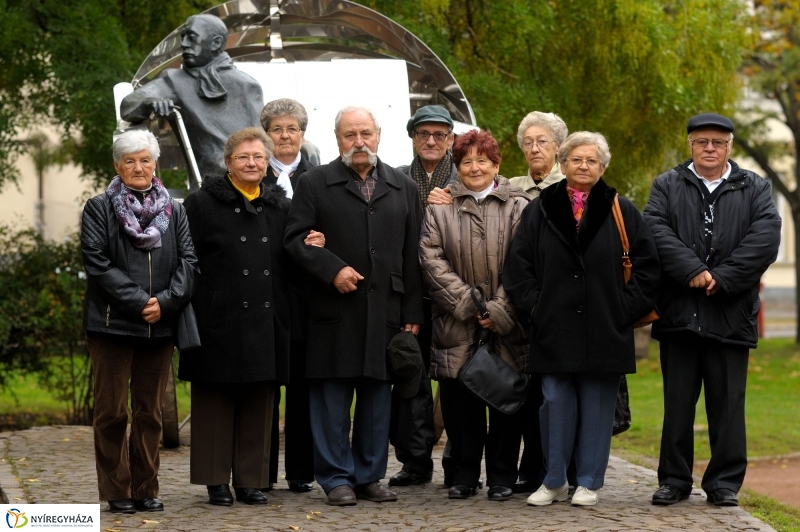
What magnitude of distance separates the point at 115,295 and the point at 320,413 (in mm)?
1289

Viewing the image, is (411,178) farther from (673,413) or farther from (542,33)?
(542,33)

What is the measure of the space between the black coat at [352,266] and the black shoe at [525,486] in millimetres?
1071

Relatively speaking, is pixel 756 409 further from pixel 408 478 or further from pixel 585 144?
pixel 585 144

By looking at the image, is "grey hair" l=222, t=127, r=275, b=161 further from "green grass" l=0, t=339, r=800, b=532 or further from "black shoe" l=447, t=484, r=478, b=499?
"green grass" l=0, t=339, r=800, b=532

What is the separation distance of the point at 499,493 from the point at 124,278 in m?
2.27

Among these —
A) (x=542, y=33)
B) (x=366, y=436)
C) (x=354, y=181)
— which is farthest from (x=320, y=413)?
(x=542, y=33)

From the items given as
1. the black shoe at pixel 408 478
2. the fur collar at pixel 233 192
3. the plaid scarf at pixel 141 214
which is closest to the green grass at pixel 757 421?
the black shoe at pixel 408 478

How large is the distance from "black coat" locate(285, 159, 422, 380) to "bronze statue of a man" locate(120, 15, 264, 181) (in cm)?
149

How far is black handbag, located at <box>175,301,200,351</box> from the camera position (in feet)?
21.4

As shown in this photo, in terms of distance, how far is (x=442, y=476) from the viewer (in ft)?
26.6

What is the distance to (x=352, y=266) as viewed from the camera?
685 cm

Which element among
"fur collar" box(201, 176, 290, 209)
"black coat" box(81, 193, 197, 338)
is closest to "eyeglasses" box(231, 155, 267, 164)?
"fur collar" box(201, 176, 290, 209)

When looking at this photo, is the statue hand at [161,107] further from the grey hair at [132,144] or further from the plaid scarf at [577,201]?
the plaid scarf at [577,201]

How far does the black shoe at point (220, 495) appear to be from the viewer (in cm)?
690
